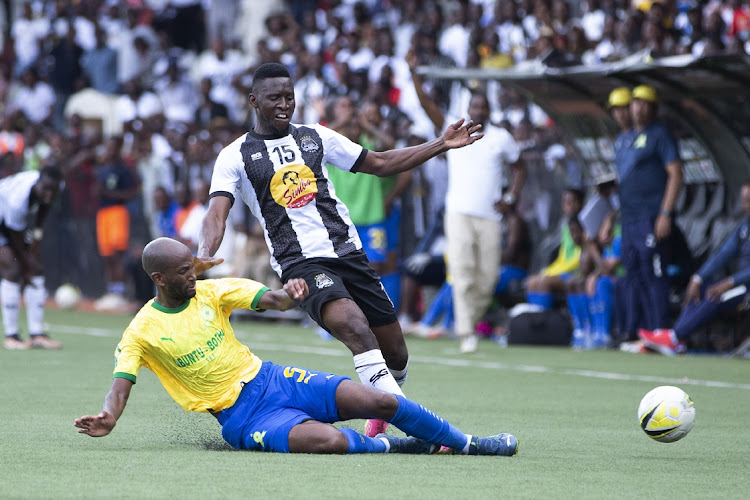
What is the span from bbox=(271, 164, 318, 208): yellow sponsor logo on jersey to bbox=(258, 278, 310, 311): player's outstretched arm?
3.15ft

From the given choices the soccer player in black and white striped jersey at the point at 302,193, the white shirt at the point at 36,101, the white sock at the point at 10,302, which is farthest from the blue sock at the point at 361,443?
the white shirt at the point at 36,101

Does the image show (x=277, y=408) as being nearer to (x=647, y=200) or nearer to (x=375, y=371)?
(x=375, y=371)

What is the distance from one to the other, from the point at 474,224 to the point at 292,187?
7.16 metres

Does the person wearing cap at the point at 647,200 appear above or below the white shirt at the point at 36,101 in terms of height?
below

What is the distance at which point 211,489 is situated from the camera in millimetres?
5488

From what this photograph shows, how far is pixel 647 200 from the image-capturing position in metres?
14.2

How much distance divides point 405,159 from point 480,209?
687cm

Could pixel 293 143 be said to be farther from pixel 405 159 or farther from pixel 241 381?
pixel 241 381

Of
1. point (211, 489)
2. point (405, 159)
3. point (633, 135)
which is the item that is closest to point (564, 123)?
point (633, 135)

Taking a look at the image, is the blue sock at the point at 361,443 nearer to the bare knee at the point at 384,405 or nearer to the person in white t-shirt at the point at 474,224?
the bare knee at the point at 384,405

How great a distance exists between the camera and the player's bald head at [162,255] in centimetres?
654

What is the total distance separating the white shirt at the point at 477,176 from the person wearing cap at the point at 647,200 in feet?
4.51

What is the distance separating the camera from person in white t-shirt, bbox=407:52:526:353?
14.2 m

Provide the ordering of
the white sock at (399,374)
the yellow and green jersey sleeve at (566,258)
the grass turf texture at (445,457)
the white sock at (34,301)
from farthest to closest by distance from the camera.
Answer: the yellow and green jersey sleeve at (566,258) → the white sock at (34,301) → the white sock at (399,374) → the grass turf texture at (445,457)
